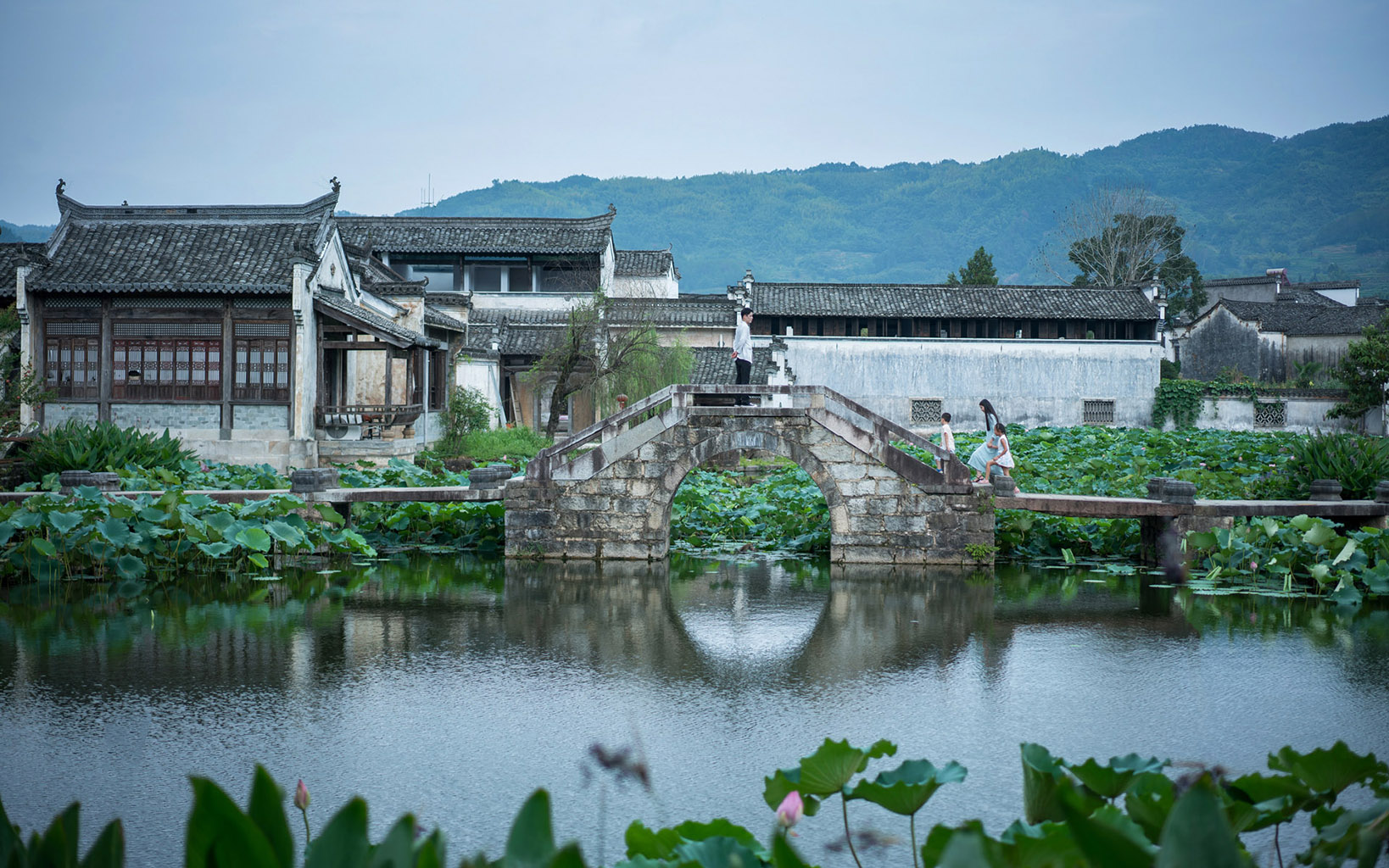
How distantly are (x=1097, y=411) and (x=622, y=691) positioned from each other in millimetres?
31812

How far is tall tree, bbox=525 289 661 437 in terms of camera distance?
26.7m

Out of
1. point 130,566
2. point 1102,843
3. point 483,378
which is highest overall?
point 483,378

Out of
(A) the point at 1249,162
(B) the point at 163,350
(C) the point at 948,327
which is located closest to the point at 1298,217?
(A) the point at 1249,162

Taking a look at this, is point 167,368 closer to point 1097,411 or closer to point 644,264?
point 644,264

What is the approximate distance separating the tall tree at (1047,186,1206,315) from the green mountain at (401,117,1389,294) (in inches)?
2174

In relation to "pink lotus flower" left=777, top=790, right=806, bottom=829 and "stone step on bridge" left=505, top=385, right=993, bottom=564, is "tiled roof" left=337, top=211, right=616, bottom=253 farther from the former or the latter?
"pink lotus flower" left=777, top=790, right=806, bottom=829

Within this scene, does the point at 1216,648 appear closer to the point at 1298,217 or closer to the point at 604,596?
the point at 604,596

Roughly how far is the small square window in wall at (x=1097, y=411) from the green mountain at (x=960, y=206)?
75028mm

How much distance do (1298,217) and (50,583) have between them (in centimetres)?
12324

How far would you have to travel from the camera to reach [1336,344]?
143 feet

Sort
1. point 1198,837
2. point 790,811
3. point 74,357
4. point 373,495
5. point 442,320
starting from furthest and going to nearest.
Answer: point 442,320 < point 74,357 < point 373,495 < point 790,811 < point 1198,837

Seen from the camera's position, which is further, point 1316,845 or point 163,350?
point 163,350

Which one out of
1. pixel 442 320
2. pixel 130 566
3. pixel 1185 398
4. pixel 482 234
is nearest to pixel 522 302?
pixel 482 234

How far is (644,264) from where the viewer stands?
40.2m
